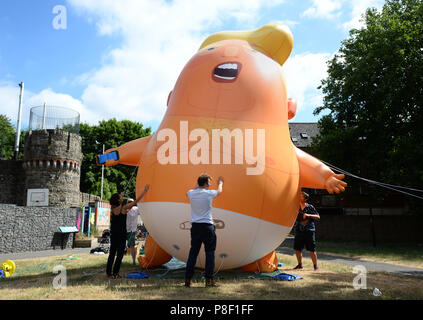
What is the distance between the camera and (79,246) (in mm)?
18078

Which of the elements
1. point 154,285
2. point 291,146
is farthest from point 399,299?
point 154,285

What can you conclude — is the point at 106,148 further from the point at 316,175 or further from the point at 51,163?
the point at 316,175

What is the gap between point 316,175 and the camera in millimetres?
6492

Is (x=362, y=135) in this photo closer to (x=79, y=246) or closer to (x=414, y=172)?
(x=414, y=172)

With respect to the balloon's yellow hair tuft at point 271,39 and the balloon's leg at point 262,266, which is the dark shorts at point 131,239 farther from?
the balloon's yellow hair tuft at point 271,39

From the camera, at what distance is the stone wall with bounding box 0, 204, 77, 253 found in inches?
564

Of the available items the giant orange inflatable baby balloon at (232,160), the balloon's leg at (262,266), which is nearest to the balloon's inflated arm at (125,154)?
the giant orange inflatable baby balloon at (232,160)

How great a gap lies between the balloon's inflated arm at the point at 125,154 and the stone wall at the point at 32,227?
954 cm

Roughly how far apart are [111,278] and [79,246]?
13455 mm

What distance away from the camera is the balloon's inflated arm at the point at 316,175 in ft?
20.8

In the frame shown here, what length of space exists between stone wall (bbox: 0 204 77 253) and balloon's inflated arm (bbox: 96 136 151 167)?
376 inches

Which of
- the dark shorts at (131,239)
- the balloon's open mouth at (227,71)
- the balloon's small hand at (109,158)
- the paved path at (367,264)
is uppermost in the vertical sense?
the balloon's open mouth at (227,71)

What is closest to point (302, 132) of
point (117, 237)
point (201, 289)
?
point (117, 237)

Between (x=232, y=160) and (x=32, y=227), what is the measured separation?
44.8ft
